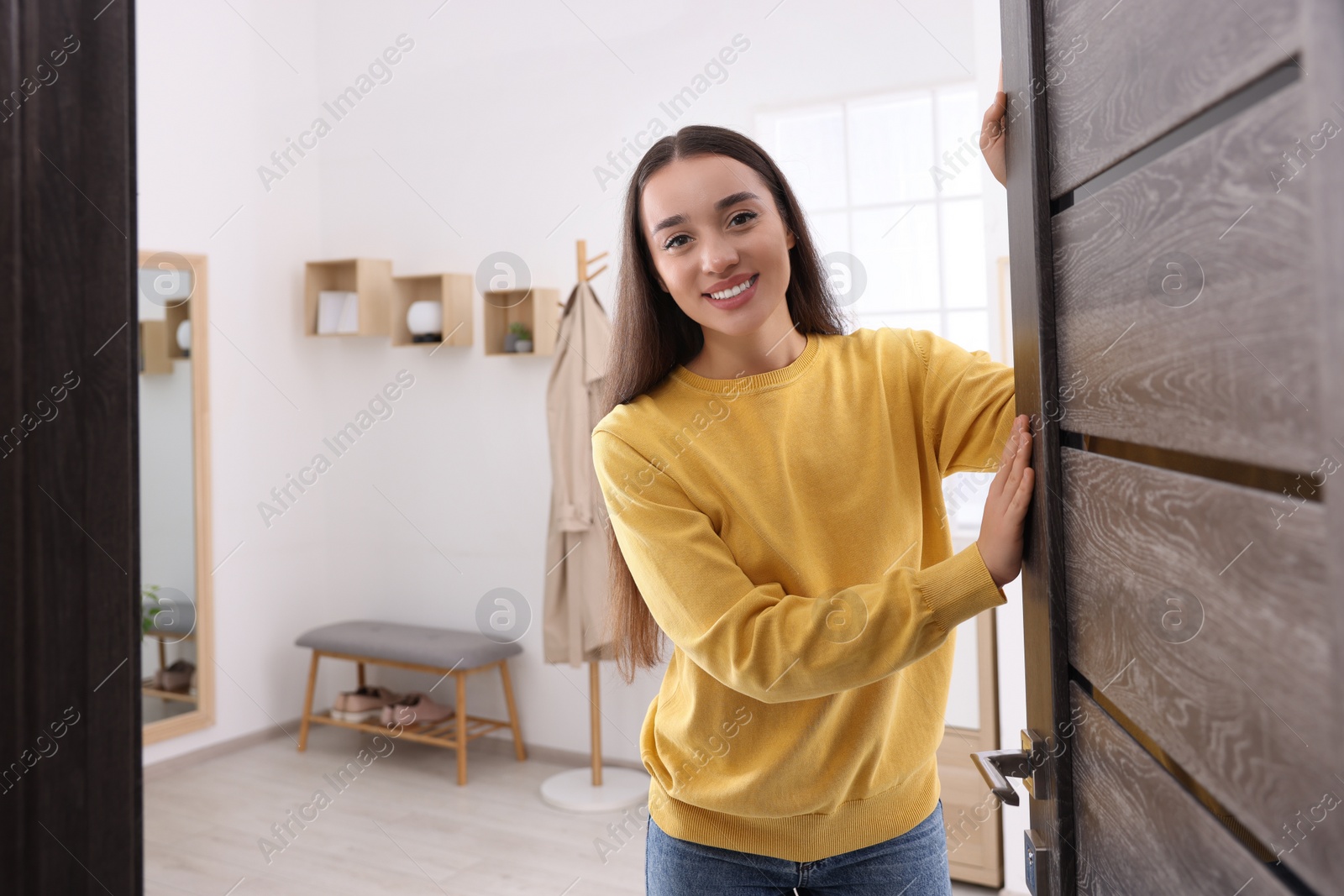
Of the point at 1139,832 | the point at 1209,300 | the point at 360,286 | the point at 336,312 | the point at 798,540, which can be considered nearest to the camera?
the point at 1209,300

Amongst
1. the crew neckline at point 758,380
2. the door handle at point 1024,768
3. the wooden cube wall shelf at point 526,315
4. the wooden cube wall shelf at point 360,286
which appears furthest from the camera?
the wooden cube wall shelf at point 360,286

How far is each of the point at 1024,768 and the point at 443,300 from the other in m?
3.69

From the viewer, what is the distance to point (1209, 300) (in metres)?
0.61

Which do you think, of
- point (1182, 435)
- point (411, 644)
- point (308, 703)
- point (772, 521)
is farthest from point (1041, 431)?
point (308, 703)

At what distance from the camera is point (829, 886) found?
128 centimetres

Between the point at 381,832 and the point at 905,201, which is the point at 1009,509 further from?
the point at 381,832

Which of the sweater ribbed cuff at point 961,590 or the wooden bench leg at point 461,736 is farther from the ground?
the sweater ribbed cuff at point 961,590

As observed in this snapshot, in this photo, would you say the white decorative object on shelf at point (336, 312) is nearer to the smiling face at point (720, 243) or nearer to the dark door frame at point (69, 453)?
the smiling face at point (720, 243)

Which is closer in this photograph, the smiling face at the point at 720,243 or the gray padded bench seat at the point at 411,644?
the smiling face at the point at 720,243

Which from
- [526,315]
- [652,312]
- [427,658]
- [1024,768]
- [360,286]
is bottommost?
[427,658]

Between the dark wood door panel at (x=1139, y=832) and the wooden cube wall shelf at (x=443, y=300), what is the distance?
3.73 metres

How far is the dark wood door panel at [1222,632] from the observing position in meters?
0.51

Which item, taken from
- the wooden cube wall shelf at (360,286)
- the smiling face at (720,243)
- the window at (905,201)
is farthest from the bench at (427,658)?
the smiling face at (720,243)

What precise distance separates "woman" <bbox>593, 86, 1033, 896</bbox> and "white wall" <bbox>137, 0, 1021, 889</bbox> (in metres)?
2.61
